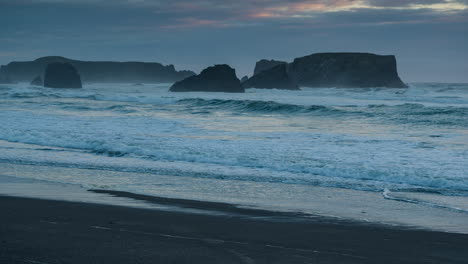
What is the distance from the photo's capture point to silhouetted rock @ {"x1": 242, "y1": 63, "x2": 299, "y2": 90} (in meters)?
104

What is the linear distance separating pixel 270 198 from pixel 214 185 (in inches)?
64.5

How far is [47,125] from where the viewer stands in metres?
23.5

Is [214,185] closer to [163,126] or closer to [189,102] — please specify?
[163,126]

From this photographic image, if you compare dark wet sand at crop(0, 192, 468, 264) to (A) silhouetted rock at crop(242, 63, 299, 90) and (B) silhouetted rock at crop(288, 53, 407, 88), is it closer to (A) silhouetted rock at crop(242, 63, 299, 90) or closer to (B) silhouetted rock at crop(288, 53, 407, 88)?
(A) silhouetted rock at crop(242, 63, 299, 90)

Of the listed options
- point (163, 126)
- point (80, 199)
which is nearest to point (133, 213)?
point (80, 199)

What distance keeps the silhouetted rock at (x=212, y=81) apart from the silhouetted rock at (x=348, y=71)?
47501mm

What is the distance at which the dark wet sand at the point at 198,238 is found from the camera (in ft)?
17.9

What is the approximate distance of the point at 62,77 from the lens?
118m

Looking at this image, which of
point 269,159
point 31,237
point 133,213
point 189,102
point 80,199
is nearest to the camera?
point 31,237

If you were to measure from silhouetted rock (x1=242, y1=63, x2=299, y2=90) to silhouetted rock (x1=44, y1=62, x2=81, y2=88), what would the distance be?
36.9 meters

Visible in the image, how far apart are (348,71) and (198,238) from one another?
5278 inches

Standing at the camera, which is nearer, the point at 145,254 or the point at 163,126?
the point at 145,254

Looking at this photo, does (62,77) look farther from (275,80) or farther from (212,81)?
(275,80)

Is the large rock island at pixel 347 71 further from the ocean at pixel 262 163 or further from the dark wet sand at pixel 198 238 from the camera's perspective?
the dark wet sand at pixel 198 238
